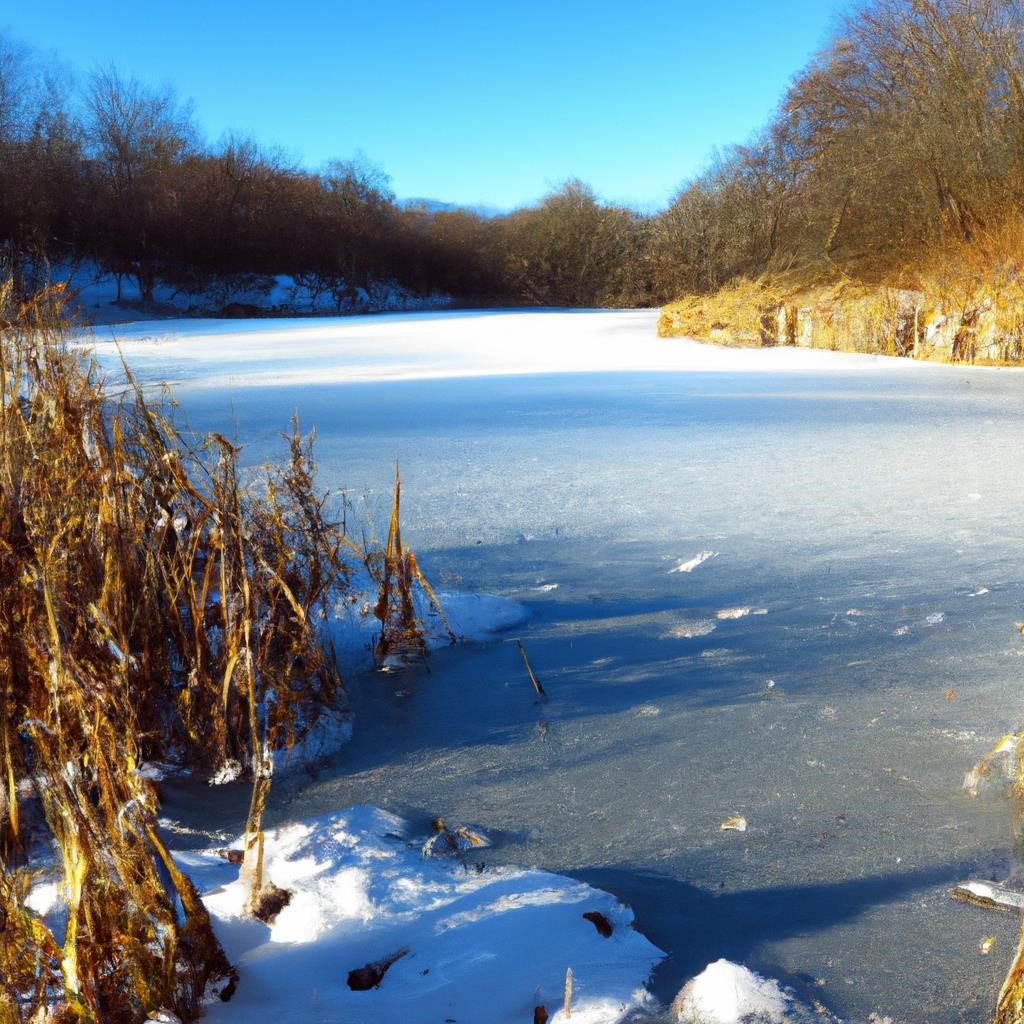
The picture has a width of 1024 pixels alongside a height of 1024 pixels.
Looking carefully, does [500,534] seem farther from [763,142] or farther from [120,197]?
[120,197]

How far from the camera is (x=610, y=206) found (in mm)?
25922

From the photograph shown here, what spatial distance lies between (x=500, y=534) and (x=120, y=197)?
21.3 metres

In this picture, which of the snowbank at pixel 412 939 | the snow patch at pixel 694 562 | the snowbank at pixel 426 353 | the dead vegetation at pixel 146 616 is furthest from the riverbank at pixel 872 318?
the snowbank at pixel 412 939

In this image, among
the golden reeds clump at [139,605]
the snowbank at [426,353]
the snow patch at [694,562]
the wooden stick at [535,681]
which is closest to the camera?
the golden reeds clump at [139,605]

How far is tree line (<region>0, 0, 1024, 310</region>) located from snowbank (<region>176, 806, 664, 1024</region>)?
298 inches

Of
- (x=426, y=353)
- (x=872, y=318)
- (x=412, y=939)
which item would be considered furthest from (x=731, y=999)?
(x=872, y=318)

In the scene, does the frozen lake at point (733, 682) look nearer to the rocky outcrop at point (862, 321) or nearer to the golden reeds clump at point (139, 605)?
the golden reeds clump at point (139, 605)

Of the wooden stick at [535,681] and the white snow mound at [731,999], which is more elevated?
the wooden stick at [535,681]

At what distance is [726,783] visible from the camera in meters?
1.99

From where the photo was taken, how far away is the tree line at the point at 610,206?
11219 mm

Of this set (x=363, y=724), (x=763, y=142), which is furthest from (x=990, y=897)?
(x=763, y=142)

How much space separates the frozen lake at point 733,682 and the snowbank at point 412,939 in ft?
0.29

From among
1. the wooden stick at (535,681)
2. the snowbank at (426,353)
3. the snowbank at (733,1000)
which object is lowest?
the snowbank at (733,1000)

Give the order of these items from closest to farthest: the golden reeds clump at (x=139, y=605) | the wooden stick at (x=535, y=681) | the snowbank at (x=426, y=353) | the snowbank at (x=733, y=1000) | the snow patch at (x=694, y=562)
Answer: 1. the snowbank at (x=733, y=1000)
2. the golden reeds clump at (x=139, y=605)
3. the wooden stick at (x=535, y=681)
4. the snow patch at (x=694, y=562)
5. the snowbank at (x=426, y=353)
